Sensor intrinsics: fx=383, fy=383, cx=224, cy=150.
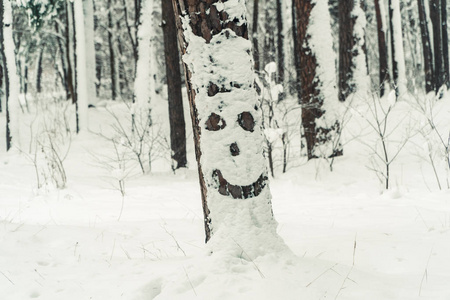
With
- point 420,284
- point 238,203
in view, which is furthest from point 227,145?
point 420,284

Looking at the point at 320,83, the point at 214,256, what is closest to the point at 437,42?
the point at 320,83

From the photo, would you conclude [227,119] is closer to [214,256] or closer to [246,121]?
[246,121]

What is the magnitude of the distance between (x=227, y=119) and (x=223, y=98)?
0.39 ft

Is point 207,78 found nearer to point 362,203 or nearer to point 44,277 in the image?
point 44,277

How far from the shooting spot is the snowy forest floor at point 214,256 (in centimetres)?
186

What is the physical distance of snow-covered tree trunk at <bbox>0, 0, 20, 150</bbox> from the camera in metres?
9.69

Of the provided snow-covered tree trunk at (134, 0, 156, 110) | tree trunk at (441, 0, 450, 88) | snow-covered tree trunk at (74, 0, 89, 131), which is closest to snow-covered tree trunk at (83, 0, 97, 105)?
snow-covered tree trunk at (74, 0, 89, 131)

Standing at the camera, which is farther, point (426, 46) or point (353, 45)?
point (426, 46)

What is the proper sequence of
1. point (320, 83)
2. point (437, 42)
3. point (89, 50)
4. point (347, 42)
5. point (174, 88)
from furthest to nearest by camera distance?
1. point (437, 42)
2. point (89, 50)
3. point (347, 42)
4. point (174, 88)
5. point (320, 83)

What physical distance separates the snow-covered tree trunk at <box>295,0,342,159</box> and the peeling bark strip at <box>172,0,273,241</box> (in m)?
4.60

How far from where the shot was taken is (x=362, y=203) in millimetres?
4520

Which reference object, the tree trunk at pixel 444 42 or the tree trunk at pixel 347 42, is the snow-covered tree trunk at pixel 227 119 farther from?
the tree trunk at pixel 444 42

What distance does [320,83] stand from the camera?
6.67 meters

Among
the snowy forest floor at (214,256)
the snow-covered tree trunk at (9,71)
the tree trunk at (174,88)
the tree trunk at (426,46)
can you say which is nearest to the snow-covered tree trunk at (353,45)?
the tree trunk at (426,46)
